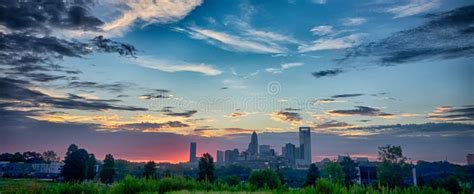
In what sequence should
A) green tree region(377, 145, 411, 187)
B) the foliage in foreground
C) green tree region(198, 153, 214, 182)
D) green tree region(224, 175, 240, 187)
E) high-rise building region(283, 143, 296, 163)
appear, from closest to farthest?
the foliage in foreground
green tree region(224, 175, 240, 187)
green tree region(198, 153, 214, 182)
green tree region(377, 145, 411, 187)
high-rise building region(283, 143, 296, 163)

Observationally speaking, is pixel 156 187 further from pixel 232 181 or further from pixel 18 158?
pixel 18 158

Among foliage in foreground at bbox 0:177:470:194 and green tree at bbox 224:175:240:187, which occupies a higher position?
foliage in foreground at bbox 0:177:470:194

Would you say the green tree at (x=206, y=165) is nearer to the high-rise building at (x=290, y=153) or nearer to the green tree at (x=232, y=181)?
the green tree at (x=232, y=181)

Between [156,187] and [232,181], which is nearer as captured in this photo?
[156,187]

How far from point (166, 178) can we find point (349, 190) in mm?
7239

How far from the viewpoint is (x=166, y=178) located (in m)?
13.5

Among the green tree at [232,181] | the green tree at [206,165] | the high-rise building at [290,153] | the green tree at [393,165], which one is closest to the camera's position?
the green tree at [232,181]

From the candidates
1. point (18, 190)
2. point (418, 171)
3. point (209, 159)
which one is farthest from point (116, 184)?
point (418, 171)

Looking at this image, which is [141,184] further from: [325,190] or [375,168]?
[375,168]

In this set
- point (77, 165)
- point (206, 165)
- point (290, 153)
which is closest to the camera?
point (206, 165)

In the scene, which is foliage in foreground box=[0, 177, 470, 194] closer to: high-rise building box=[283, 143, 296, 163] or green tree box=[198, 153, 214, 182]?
green tree box=[198, 153, 214, 182]

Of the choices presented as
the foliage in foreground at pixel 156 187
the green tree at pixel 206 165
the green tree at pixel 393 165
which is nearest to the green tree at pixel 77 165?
the green tree at pixel 206 165

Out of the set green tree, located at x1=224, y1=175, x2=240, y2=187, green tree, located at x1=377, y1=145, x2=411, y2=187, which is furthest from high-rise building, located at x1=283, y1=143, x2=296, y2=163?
green tree, located at x1=224, y1=175, x2=240, y2=187

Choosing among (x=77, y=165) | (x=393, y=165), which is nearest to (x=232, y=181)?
(x=77, y=165)
